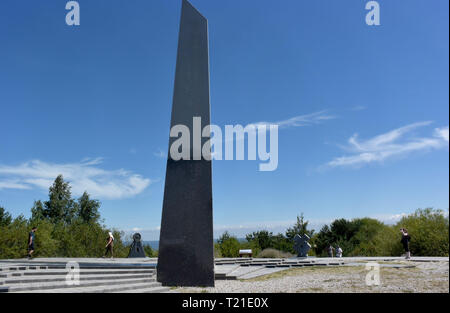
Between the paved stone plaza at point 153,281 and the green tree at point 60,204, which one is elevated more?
the green tree at point 60,204

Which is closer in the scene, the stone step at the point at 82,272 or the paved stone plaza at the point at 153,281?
the paved stone plaza at the point at 153,281

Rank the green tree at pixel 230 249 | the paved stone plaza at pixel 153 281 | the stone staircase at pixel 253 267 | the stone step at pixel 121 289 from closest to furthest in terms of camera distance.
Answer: the stone step at pixel 121 289 < the paved stone plaza at pixel 153 281 < the stone staircase at pixel 253 267 < the green tree at pixel 230 249

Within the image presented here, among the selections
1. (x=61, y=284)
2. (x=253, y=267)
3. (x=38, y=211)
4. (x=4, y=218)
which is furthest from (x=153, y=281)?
(x=38, y=211)

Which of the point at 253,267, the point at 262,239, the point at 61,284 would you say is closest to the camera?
the point at 61,284

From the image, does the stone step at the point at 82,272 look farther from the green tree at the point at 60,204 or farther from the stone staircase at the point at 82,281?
the green tree at the point at 60,204

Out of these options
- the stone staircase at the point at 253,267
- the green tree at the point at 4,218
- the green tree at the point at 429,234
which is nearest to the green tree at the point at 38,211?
the green tree at the point at 4,218

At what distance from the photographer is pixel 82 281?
7859 mm

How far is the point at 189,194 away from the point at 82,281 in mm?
3420

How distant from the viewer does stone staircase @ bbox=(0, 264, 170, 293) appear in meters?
7.06

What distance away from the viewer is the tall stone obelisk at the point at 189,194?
29.4 feet

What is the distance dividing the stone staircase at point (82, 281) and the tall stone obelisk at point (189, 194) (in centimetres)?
72

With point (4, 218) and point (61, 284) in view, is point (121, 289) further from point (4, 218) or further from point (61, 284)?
point (4, 218)

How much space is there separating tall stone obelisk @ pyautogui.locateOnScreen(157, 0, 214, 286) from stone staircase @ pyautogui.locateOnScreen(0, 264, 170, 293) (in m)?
0.72
